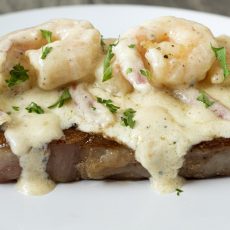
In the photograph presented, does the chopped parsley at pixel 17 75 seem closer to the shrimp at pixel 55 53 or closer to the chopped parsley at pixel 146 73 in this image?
the shrimp at pixel 55 53

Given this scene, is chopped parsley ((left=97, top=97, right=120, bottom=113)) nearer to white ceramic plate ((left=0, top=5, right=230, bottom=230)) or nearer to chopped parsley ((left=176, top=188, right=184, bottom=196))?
white ceramic plate ((left=0, top=5, right=230, bottom=230))

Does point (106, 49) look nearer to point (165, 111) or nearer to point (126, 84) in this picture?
point (126, 84)

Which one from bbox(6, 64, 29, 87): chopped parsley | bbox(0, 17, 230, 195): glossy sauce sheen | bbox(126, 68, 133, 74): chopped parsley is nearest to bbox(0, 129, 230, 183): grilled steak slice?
bbox(0, 17, 230, 195): glossy sauce sheen

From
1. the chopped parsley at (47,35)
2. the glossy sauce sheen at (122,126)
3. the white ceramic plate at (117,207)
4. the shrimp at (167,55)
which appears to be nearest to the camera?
the white ceramic plate at (117,207)

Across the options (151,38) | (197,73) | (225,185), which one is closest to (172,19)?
(151,38)

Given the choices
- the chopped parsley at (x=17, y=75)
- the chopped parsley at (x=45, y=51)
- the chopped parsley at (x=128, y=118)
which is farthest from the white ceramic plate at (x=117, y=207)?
the chopped parsley at (x=45, y=51)

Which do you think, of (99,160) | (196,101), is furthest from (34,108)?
(196,101)
